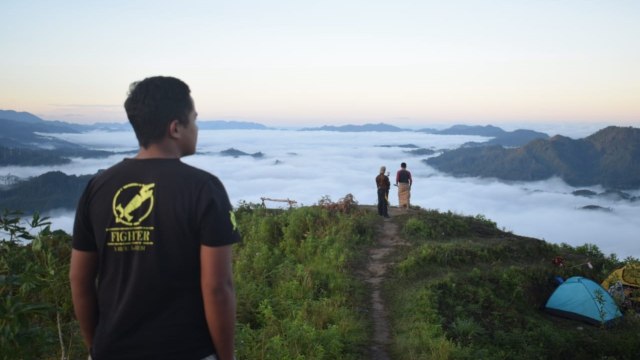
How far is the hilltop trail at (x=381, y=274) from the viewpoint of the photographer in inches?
363

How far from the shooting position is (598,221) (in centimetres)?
16675

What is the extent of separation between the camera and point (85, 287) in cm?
258

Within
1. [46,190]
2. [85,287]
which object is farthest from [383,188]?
[46,190]

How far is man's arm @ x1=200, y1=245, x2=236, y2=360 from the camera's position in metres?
2.21

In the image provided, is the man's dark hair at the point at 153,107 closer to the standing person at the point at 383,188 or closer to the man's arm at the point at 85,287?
the man's arm at the point at 85,287

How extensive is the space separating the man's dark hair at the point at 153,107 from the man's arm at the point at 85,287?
29.2 inches

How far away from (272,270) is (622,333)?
9710 millimetres

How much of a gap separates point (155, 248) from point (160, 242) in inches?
1.6

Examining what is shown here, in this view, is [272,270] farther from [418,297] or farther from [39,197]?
[39,197]

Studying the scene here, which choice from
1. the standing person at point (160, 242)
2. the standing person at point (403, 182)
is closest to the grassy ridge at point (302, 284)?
the standing person at point (403, 182)

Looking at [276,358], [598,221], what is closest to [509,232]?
[276,358]

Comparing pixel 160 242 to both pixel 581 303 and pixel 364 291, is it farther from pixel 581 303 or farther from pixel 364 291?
pixel 581 303

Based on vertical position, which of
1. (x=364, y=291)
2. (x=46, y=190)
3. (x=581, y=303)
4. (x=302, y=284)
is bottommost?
(x=46, y=190)

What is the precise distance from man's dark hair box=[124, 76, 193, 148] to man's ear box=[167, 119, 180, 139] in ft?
0.05
